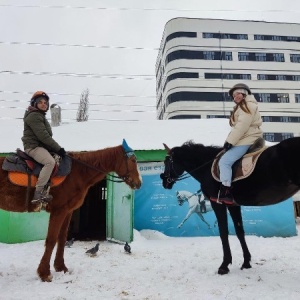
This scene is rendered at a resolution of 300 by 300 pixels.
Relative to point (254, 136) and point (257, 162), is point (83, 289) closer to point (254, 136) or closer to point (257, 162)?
point (257, 162)

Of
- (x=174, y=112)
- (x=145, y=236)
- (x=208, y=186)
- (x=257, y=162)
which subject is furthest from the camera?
(x=174, y=112)

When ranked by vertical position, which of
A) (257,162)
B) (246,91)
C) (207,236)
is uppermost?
(246,91)

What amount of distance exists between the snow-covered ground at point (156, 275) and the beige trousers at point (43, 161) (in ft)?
5.64

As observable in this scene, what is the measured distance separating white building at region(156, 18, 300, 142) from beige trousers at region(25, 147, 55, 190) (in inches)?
1972

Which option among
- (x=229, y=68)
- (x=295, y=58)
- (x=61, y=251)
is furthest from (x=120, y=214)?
(x=295, y=58)

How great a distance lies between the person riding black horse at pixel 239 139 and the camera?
18.6 ft

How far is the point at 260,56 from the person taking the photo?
6019 cm

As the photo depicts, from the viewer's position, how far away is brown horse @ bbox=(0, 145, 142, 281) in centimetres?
558

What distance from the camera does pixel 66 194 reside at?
5.85 metres

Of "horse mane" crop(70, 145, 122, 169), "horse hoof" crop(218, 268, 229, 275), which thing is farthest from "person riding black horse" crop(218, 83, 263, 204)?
"horse mane" crop(70, 145, 122, 169)

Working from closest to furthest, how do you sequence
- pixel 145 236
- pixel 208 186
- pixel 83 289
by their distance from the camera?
1. pixel 83 289
2. pixel 208 186
3. pixel 145 236

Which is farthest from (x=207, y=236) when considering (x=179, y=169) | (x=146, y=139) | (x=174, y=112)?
(x=174, y=112)

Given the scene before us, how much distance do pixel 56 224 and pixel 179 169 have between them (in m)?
2.84

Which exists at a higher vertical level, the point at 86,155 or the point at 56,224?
the point at 86,155
